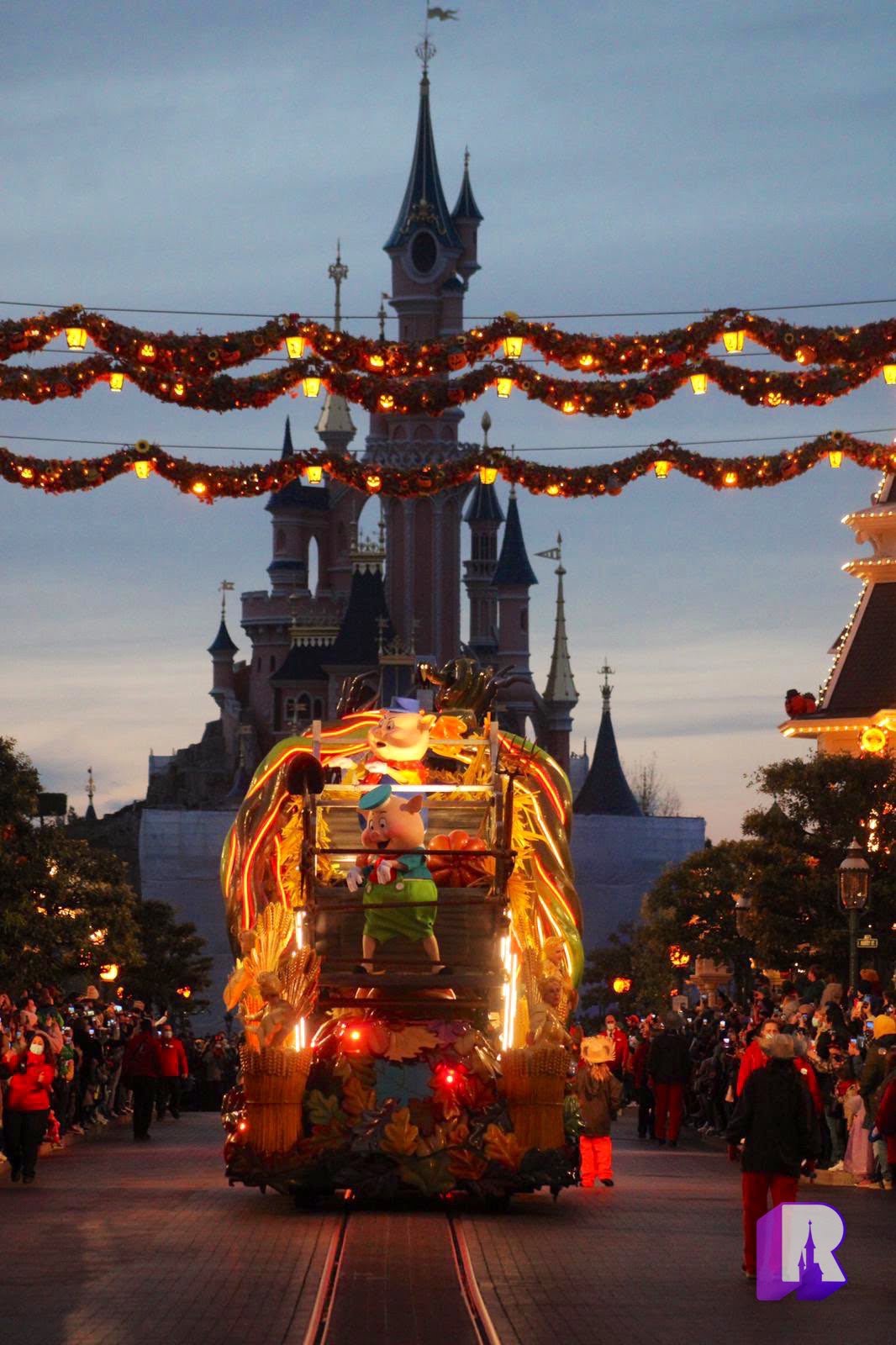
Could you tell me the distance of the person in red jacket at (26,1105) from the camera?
20594mm

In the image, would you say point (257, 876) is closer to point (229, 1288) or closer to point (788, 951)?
point (229, 1288)

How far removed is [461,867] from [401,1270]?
569 cm

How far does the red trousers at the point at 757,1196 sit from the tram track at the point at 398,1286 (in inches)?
62.7

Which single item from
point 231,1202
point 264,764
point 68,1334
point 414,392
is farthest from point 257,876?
point 68,1334

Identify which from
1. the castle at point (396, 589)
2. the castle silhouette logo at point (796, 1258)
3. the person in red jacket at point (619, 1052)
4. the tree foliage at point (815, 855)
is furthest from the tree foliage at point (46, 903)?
the castle at point (396, 589)

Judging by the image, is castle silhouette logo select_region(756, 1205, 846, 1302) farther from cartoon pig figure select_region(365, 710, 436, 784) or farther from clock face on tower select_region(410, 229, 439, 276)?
clock face on tower select_region(410, 229, 439, 276)

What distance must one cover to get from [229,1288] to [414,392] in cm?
1027

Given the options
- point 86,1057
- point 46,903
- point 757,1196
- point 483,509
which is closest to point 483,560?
point 483,509

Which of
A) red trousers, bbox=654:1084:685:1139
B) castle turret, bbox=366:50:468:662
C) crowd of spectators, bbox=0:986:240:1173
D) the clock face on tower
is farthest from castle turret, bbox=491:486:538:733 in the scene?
red trousers, bbox=654:1084:685:1139

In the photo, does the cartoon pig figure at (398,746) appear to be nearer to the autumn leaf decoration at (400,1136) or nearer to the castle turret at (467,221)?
the autumn leaf decoration at (400,1136)

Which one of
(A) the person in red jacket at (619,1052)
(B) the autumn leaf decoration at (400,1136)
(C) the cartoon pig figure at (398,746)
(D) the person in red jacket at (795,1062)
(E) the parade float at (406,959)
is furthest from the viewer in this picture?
(A) the person in red jacket at (619,1052)

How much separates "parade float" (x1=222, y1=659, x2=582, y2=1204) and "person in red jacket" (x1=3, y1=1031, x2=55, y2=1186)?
2.07 m

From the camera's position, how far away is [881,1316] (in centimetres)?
A: 1238

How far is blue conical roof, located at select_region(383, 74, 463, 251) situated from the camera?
146 m
